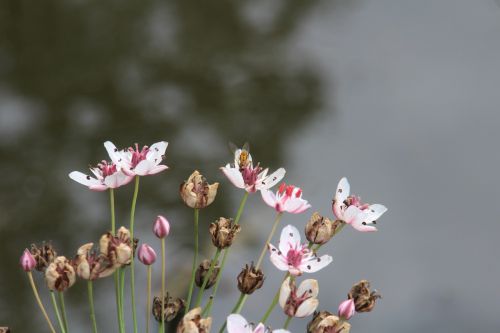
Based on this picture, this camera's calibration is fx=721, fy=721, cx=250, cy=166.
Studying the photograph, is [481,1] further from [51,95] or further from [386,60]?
[51,95]

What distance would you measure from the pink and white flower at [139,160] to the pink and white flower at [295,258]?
132 mm

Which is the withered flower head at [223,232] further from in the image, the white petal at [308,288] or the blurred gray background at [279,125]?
the blurred gray background at [279,125]

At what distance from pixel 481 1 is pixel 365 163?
1.93 ft

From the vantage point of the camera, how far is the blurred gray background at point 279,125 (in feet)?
3.87

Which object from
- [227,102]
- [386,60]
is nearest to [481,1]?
[386,60]

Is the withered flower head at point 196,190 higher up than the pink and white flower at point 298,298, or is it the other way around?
the withered flower head at point 196,190

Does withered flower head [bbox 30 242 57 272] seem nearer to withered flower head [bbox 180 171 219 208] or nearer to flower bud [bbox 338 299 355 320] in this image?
withered flower head [bbox 180 171 219 208]

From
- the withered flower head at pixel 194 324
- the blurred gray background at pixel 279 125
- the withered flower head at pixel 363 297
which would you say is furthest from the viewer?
the blurred gray background at pixel 279 125

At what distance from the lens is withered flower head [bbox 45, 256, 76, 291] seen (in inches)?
23.8

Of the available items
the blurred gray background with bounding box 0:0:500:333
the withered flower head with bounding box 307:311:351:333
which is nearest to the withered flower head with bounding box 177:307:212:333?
the withered flower head with bounding box 307:311:351:333

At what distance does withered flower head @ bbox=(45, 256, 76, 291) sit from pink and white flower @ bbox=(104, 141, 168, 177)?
11cm

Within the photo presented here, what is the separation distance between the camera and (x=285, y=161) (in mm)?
1349

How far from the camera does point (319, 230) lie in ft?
2.19

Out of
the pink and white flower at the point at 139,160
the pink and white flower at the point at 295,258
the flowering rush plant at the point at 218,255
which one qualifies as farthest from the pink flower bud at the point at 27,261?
the pink and white flower at the point at 295,258
